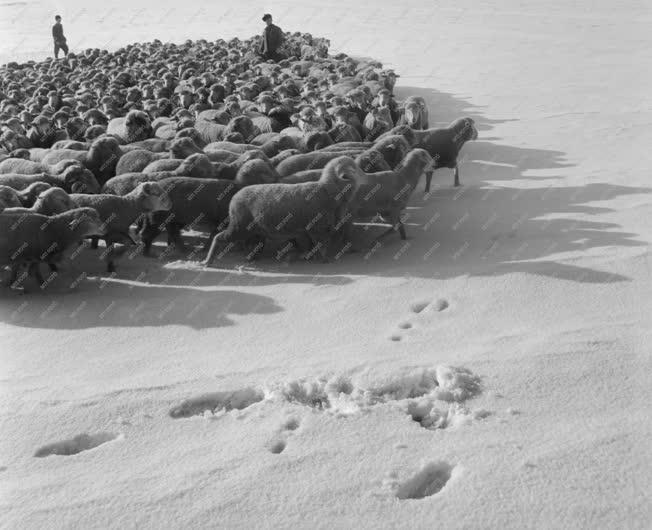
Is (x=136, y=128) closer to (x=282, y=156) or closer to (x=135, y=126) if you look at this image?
(x=135, y=126)

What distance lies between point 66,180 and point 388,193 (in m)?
3.42

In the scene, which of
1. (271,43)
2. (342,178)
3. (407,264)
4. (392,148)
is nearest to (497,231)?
(407,264)

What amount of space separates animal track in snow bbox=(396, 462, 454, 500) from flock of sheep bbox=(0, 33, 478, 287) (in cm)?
366

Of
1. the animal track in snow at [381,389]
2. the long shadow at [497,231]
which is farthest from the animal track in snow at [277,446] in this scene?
the long shadow at [497,231]

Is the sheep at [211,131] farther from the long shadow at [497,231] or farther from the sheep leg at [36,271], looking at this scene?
the sheep leg at [36,271]

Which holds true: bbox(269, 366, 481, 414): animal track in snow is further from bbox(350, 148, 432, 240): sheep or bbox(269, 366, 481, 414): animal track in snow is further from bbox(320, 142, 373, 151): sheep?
bbox(320, 142, 373, 151): sheep

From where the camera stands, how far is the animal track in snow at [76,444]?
14.1 feet

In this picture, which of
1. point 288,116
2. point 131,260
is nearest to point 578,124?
point 288,116

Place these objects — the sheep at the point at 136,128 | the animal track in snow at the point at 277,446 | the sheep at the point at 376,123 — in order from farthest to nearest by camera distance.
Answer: the sheep at the point at 376,123, the sheep at the point at 136,128, the animal track in snow at the point at 277,446

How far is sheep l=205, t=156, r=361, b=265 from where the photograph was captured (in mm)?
7215

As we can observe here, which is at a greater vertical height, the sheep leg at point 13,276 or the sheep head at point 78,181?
the sheep head at point 78,181

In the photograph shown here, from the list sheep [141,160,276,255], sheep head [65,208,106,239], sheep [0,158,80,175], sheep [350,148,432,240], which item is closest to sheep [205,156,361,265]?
sheep [350,148,432,240]

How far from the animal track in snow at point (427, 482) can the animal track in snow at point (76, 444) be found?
Result: 1.67m

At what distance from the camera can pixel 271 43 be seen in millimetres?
22719
